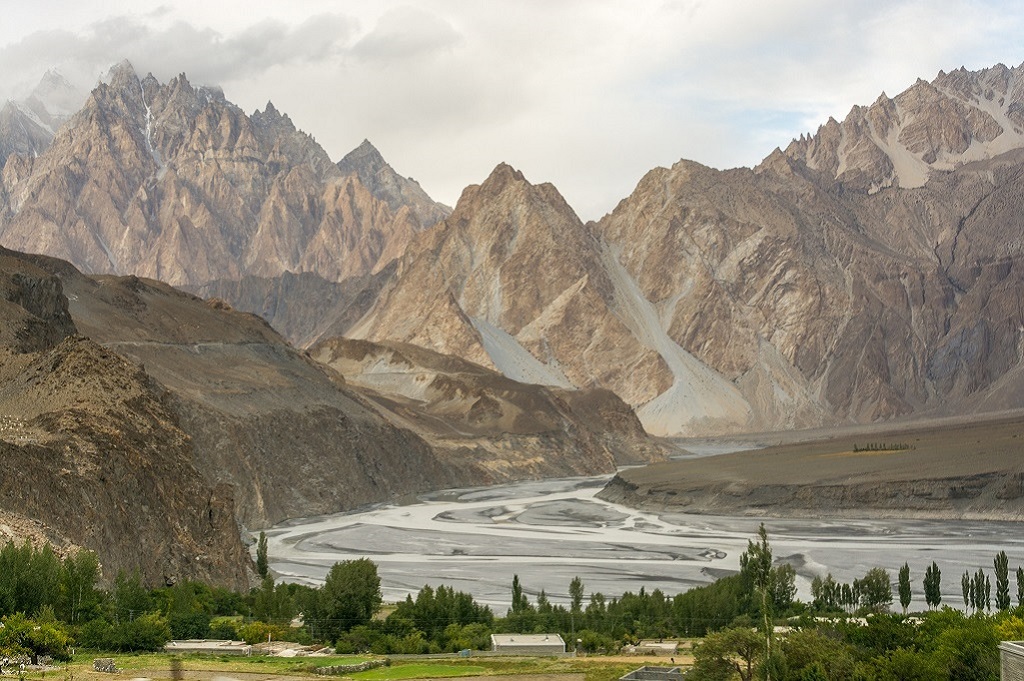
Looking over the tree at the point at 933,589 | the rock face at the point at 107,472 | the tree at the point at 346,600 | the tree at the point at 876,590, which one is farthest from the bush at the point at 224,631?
the tree at the point at 933,589

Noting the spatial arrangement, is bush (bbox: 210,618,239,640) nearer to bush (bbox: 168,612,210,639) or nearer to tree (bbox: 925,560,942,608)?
bush (bbox: 168,612,210,639)

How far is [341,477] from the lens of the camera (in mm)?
180375

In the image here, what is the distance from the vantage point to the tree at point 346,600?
81.0 m

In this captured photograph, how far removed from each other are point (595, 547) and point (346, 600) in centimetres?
5237

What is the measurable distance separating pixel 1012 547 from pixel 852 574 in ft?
65.0

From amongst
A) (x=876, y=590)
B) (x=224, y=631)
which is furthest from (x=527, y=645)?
(x=876, y=590)

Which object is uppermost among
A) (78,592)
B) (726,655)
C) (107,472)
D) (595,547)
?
(107,472)

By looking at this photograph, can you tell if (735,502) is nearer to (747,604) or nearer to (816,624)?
(747,604)

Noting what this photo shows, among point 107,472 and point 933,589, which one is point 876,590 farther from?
point 107,472

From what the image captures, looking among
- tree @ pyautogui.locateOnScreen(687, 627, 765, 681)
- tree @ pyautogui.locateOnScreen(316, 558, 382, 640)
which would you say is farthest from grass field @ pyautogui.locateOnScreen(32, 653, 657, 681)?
tree @ pyautogui.locateOnScreen(316, 558, 382, 640)

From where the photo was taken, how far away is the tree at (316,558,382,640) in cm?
8100

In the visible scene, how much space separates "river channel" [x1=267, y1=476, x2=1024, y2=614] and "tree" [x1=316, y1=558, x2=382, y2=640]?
44.3 ft

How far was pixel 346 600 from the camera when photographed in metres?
82.4

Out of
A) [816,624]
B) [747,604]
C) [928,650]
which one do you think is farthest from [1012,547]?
[928,650]
